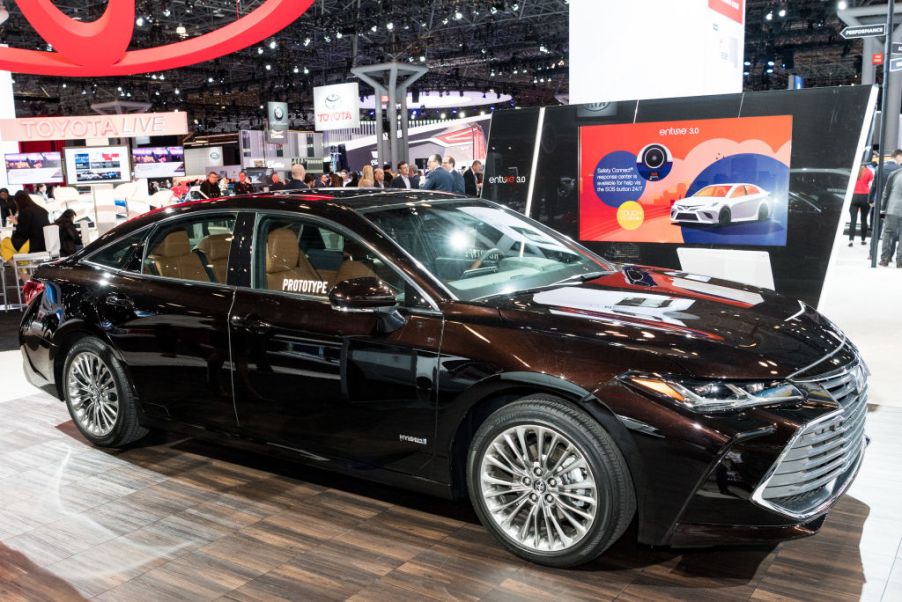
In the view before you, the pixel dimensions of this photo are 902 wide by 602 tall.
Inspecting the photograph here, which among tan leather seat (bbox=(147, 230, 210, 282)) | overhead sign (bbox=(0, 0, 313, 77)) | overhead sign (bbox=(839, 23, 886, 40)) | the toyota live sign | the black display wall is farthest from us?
the toyota live sign

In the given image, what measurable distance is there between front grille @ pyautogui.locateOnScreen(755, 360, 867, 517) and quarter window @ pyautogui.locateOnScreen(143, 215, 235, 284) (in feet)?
8.13

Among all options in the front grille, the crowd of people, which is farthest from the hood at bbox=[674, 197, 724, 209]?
the front grille

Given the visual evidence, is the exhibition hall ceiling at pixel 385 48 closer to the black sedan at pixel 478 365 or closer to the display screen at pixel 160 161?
the display screen at pixel 160 161

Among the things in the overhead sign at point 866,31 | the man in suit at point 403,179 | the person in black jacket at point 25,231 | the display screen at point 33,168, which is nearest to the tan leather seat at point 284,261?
the person in black jacket at point 25,231

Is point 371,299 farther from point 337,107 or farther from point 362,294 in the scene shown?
point 337,107

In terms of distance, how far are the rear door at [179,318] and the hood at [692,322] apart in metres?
1.39

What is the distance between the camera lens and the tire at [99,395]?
4.09 m

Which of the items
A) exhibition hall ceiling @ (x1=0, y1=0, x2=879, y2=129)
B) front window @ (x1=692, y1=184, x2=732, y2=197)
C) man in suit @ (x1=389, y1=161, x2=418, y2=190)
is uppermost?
exhibition hall ceiling @ (x1=0, y1=0, x2=879, y2=129)

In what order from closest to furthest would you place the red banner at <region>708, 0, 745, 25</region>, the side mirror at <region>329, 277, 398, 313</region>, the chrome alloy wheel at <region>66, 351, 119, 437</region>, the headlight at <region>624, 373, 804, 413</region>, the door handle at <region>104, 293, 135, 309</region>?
1. the headlight at <region>624, 373, 804, 413</region>
2. the side mirror at <region>329, 277, 398, 313</region>
3. the door handle at <region>104, 293, 135, 309</region>
4. the chrome alloy wheel at <region>66, 351, 119, 437</region>
5. the red banner at <region>708, 0, 745, 25</region>

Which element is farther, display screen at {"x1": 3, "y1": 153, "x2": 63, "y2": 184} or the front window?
display screen at {"x1": 3, "y1": 153, "x2": 63, "y2": 184}

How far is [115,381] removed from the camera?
408 cm

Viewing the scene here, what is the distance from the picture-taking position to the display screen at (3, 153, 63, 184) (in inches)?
731

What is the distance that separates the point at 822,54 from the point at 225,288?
1407 inches

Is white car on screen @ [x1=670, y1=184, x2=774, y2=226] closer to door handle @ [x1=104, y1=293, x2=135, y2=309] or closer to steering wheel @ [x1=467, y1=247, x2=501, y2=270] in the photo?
steering wheel @ [x1=467, y1=247, x2=501, y2=270]
